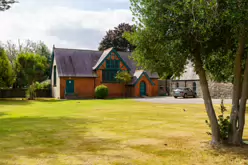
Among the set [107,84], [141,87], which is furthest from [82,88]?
[141,87]

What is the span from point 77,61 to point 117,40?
753 inches

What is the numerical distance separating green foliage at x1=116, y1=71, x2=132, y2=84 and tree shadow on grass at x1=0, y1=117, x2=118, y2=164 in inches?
1298

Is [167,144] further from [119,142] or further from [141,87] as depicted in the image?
[141,87]

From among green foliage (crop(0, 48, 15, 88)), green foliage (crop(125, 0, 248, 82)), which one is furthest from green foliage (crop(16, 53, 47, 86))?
green foliage (crop(125, 0, 248, 82))

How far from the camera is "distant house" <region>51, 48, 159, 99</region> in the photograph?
43.9 m

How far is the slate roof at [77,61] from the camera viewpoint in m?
44.0

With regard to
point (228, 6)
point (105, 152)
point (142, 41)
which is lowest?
point (105, 152)

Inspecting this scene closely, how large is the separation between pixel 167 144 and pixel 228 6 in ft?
15.1

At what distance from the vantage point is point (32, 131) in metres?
12.0

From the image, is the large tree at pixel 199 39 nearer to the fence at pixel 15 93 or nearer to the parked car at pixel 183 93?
the parked car at pixel 183 93

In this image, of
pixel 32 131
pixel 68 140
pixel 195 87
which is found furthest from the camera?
pixel 195 87

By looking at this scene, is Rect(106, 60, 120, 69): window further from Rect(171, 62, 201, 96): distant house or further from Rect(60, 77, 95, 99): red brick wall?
Rect(171, 62, 201, 96): distant house

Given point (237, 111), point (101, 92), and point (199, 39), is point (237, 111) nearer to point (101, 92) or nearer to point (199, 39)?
point (199, 39)

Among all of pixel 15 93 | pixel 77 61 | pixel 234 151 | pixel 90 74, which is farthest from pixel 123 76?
pixel 234 151
